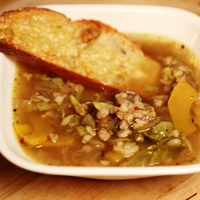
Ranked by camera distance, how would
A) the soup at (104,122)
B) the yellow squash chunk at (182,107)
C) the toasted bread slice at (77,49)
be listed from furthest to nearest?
the toasted bread slice at (77,49) < the yellow squash chunk at (182,107) < the soup at (104,122)

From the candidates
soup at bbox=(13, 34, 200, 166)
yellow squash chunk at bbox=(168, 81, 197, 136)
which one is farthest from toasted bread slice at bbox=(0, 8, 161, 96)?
yellow squash chunk at bbox=(168, 81, 197, 136)

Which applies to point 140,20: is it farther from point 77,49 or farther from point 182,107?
point 182,107

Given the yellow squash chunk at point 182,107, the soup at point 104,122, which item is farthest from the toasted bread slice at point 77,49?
the yellow squash chunk at point 182,107

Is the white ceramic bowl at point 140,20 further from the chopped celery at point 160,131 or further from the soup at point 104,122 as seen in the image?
the chopped celery at point 160,131

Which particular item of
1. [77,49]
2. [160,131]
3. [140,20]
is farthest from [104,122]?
[140,20]

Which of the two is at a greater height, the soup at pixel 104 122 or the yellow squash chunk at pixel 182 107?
the yellow squash chunk at pixel 182 107

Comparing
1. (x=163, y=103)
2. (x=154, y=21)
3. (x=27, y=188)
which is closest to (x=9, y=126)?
(x=27, y=188)

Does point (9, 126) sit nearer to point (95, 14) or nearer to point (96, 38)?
point (96, 38)

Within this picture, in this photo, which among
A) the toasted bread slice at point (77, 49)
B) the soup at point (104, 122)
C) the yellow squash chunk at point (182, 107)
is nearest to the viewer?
the soup at point (104, 122)
